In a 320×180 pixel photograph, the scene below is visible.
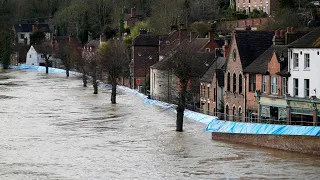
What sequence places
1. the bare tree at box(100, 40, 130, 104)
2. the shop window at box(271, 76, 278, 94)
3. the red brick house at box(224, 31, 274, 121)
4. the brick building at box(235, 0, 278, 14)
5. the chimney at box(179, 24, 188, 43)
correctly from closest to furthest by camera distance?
the shop window at box(271, 76, 278, 94)
the red brick house at box(224, 31, 274, 121)
the bare tree at box(100, 40, 130, 104)
the chimney at box(179, 24, 188, 43)
the brick building at box(235, 0, 278, 14)

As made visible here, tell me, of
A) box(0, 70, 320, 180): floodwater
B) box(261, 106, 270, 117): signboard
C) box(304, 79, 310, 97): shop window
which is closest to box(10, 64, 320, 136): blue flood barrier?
box(0, 70, 320, 180): floodwater

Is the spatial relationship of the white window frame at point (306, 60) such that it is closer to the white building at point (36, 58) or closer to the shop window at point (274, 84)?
the shop window at point (274, 84)

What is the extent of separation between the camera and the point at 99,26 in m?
192

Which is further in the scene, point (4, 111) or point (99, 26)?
point (99, 26)

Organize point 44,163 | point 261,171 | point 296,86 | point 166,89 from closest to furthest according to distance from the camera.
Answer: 1. point 261,171
2. point 44,163
3. point 296,86
4. point 166,89

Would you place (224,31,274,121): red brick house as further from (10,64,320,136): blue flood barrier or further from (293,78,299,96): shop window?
(293,78,299,96): shop window

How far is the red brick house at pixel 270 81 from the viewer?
199 feet

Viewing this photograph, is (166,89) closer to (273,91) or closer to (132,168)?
(273,91)

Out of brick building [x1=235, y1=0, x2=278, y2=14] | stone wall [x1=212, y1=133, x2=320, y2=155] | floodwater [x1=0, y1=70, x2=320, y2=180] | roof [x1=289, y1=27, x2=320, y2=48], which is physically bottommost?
floodwater [x1=0, y1=70, x2=320, y2=180]

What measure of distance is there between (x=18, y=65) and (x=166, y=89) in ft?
344

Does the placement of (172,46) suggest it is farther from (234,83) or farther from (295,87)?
(295,87)

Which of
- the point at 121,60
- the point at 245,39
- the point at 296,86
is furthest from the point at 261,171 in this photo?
the point at 121,60

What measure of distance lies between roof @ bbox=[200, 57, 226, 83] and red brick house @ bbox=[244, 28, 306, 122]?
33.6 ft

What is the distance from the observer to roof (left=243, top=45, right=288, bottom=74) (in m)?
63.2
